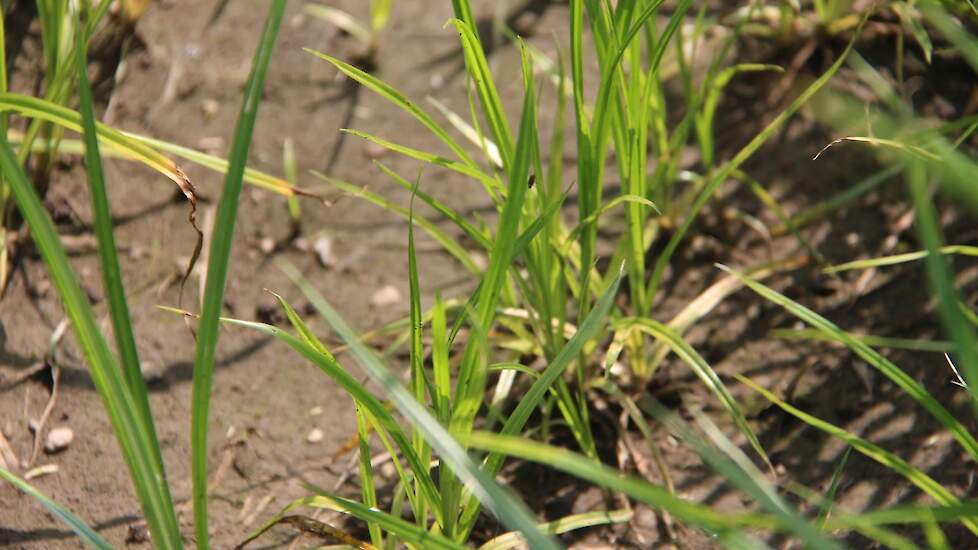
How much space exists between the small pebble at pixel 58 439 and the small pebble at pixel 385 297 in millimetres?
466

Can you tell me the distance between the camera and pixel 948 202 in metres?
1.59

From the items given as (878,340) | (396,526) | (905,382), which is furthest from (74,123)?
(878,340)

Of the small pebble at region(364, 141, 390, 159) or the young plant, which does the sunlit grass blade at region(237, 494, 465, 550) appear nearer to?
the young plant

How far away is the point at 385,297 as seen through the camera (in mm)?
1546

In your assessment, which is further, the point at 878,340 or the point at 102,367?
the point at 878,340

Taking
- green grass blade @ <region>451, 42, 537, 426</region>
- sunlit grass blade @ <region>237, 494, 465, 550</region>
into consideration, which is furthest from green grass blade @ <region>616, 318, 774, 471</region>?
sunlit grass blade @ <region>237, 494, 465, 550</region>

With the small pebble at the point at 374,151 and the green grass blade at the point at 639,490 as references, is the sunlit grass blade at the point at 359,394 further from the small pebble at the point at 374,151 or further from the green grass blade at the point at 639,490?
the small pebble at the point at 374,151

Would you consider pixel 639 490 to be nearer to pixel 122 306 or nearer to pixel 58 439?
pixel 122 306

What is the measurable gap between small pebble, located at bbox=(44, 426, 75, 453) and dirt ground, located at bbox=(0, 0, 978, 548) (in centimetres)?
1

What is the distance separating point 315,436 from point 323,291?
27 centimetres

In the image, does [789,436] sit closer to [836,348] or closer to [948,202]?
[836,348]

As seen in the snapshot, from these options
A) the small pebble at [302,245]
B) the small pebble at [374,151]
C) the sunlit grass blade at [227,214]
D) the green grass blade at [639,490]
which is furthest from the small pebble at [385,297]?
the green grass blade at [639,490]

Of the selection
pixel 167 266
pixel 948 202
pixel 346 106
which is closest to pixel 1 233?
pixel 167 266

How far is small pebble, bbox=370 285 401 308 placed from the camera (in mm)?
1541
